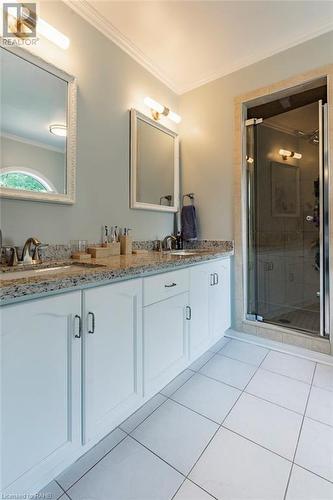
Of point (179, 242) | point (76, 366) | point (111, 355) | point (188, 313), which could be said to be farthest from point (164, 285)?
point (179, 242)

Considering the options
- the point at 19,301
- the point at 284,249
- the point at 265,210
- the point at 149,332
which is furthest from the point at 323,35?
the point at 19,301

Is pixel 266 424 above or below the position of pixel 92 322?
below

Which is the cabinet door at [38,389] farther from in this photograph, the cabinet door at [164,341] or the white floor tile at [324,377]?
the white floor tile at [324,377]

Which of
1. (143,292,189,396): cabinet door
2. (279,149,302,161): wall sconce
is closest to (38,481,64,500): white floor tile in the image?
(143,292,189,396): cabinet door

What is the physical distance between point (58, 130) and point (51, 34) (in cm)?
52

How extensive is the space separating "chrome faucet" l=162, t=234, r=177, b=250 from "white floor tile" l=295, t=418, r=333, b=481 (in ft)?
5.28

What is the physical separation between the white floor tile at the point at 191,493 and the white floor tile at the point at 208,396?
14.8 inches

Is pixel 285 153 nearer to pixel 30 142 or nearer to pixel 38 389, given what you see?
pixel 30 142

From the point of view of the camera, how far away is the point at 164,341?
1.42 meters

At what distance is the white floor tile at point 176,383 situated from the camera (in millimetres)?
1491

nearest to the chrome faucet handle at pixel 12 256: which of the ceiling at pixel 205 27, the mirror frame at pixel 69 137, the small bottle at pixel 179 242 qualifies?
the mirror frame at pixel 69 137

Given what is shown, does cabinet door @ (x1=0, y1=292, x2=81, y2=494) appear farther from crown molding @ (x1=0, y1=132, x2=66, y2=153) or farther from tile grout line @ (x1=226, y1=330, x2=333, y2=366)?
tile grout line @ (x1=226, y1=330, x2=333, y2=366)

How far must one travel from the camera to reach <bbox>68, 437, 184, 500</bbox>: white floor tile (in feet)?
2.94

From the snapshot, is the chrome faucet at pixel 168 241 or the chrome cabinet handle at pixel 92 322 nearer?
the chrome cabinet handle at pixel 92 322
